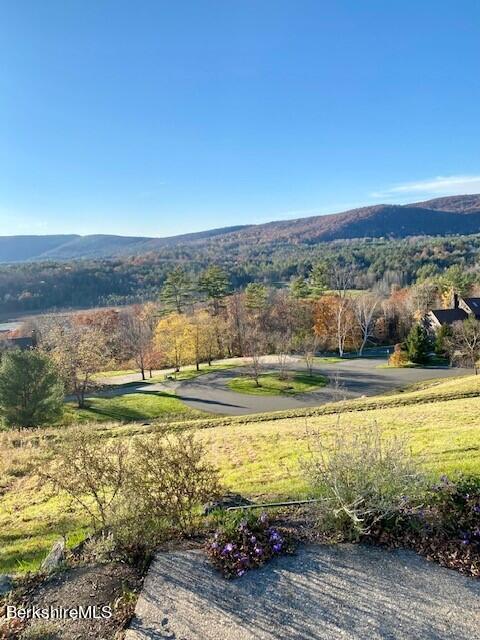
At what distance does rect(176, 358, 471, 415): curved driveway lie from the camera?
2775cm

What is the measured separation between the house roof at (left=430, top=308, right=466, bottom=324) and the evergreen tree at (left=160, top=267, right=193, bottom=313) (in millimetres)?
30117

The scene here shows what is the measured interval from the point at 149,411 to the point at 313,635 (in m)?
24.9

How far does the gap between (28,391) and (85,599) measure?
63.0 ft

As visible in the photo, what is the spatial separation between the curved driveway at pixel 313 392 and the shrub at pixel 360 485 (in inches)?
828

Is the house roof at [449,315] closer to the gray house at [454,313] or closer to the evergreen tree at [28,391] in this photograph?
the gray house at [454,313]

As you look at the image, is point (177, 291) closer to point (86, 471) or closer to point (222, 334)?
point (222, 334)

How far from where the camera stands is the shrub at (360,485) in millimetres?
4781

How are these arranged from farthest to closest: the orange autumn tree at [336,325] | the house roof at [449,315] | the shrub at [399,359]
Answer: the orange autumn tree at [336,325]
the house roof at [449,315]
the shrub at [399,359]

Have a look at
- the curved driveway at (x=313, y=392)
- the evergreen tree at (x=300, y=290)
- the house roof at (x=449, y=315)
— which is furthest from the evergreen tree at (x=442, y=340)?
the evergreen tree at (x=300, y=290)

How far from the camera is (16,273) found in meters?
109

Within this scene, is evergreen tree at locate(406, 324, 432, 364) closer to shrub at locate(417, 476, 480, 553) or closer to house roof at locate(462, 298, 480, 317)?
house roof at locate(462, 298, 480, 317)

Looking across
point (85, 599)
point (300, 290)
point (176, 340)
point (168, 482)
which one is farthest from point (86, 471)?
point (300, 290)

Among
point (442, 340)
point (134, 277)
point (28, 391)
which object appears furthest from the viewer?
point (134, 277)

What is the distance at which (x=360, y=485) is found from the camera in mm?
4879
